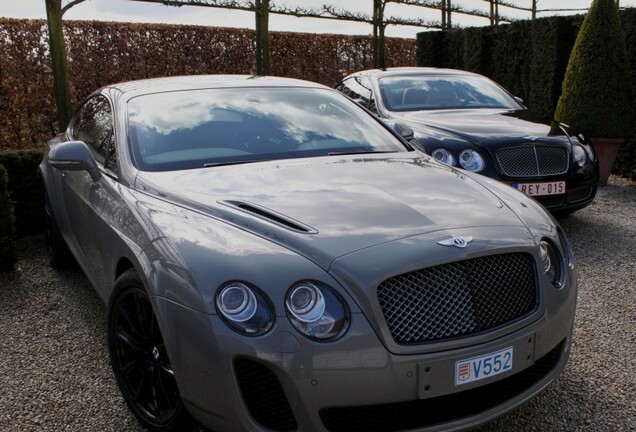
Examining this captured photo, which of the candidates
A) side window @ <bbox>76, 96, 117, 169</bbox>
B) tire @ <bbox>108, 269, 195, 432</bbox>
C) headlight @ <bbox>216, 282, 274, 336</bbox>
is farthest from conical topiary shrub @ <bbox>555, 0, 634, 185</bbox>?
headlight @ <bbox>216, 282, 274, 336</bbox>

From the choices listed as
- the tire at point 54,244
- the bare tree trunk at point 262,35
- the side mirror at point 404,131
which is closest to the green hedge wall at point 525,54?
the bare tree trunk at point 262,35

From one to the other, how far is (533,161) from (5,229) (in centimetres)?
436

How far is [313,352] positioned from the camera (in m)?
2.22

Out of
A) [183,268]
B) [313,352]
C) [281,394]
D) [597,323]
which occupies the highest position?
[183,268]

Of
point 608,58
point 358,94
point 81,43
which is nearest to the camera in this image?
point 358,94

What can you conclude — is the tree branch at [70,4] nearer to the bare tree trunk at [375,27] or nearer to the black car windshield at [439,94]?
the black car windshield at [439,94]

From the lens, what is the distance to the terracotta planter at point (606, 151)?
8289 millimetres

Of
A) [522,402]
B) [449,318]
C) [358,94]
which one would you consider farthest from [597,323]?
[358,94]

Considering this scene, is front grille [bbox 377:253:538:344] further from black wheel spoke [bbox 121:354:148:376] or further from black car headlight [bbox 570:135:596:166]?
black car headlight [bbox 570:135:596:166]

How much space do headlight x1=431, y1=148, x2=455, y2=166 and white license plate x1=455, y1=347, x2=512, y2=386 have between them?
355 cm

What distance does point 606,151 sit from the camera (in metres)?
8.33

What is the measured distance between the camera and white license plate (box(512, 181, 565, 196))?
18.9 ft

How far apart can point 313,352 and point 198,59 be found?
422 inches

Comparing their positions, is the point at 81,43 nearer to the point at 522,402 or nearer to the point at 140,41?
the point at 140,41
